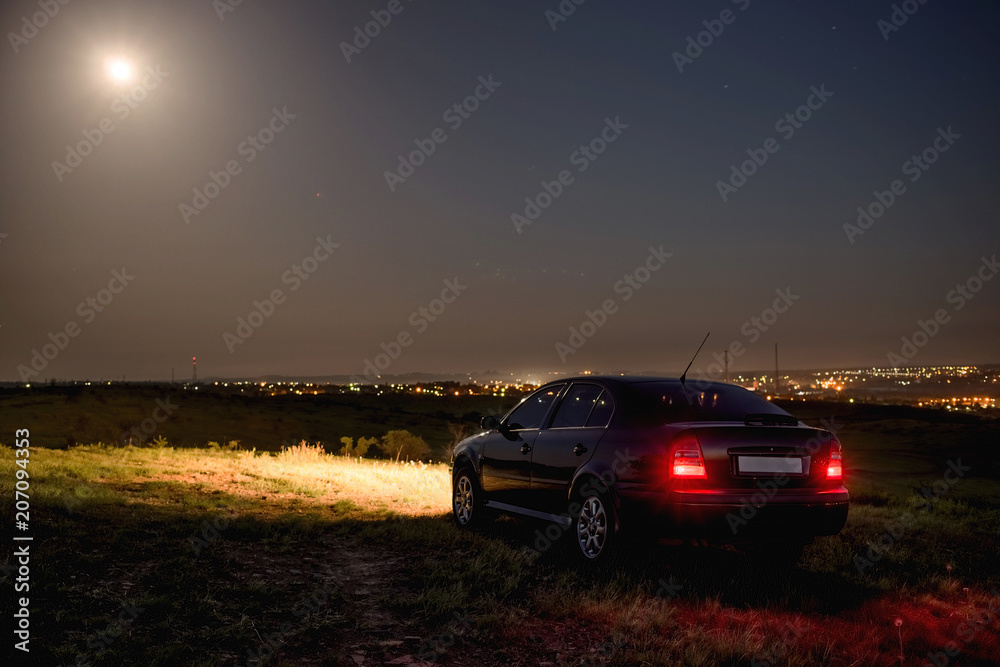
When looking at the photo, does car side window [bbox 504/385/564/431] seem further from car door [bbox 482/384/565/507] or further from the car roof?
the car roof

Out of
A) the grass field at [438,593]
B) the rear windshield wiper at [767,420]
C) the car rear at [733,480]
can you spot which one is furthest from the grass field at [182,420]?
the rear windshield wiper at [767,420]

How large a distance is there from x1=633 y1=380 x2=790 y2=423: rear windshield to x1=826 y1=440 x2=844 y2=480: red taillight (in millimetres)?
482

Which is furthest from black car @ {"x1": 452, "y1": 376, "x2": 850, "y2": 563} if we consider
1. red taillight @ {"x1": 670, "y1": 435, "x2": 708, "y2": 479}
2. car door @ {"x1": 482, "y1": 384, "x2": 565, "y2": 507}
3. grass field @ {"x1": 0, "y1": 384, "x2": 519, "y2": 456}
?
grass field @ {"x1": 0, "y1": 384, "x2": 519, "y2": 456}

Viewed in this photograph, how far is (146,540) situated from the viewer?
6.86 m

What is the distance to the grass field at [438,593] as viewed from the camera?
452cm

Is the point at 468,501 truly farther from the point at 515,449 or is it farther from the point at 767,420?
the point at 767,420

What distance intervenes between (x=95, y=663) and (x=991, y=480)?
114ft

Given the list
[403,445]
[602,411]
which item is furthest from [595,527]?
[403,445]

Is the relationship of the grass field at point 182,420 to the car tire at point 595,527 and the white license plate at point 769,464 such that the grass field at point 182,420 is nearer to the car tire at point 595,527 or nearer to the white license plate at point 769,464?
the car tire at point 595,527

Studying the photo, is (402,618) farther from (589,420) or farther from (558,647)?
(589,420)

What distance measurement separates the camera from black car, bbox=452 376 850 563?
231 inches

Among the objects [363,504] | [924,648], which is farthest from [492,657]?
[363,504]

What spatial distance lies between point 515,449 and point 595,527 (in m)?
1.66

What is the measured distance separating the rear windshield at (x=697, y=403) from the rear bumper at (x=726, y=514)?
68 cm
